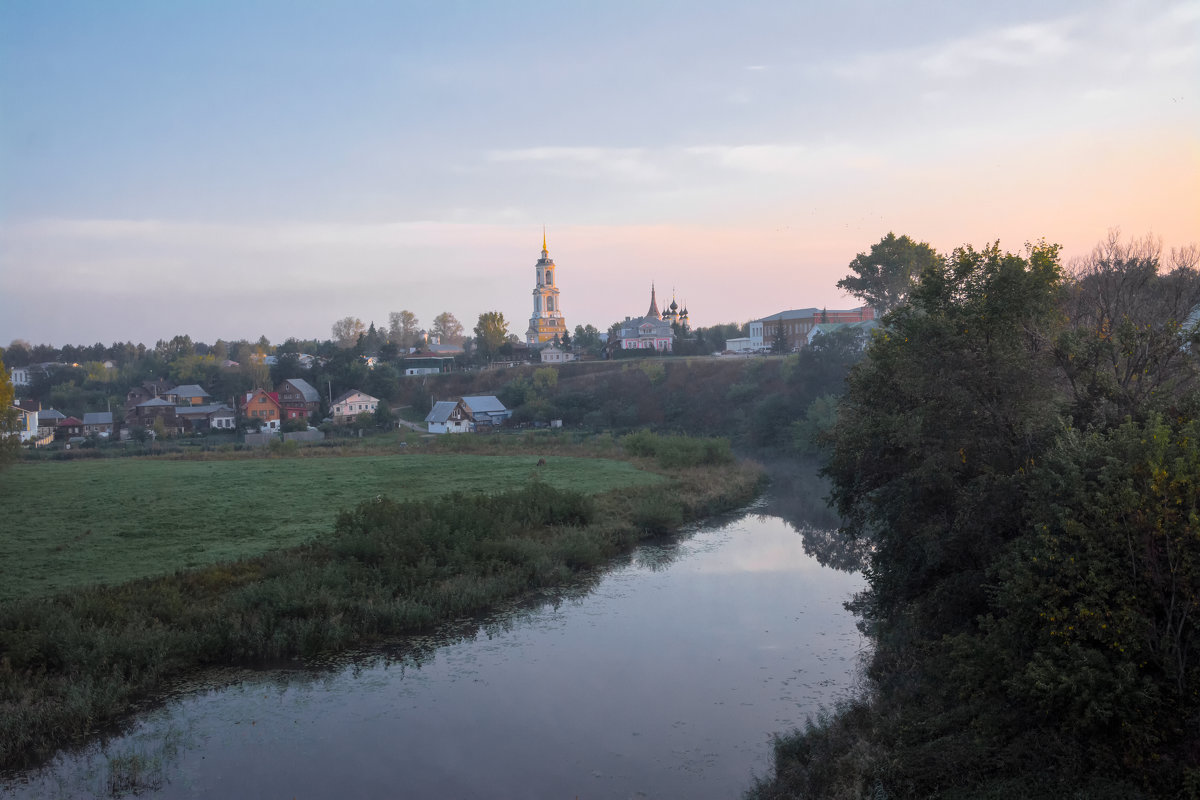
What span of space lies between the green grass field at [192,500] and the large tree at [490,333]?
52286 millimetres

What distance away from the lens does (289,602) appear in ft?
58.7

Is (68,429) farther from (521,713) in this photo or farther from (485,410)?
(521,713)

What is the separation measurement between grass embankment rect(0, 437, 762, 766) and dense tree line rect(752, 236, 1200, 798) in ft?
31.6

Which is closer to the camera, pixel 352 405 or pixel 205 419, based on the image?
pixel 205 419

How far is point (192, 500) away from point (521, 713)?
68.1 feet

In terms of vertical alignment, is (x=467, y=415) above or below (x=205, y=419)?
below

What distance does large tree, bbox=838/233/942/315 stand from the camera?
56.1m

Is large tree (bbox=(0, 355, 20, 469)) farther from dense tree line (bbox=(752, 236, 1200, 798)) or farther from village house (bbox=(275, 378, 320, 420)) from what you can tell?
dense tree line (bbox=(752, 236, 1200, 798))

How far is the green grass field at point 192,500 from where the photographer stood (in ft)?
68.1

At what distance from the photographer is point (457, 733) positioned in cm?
1344

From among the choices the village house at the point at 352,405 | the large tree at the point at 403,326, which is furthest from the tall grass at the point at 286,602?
the large tree at the point at 403,326

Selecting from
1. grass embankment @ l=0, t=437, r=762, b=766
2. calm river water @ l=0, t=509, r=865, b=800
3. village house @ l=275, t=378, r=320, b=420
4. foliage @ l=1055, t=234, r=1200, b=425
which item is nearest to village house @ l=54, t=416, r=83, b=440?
village house @ l=275, t=378, r=320, b=420

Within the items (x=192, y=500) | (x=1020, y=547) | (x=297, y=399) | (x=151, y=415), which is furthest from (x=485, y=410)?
(x=1020, y=547)

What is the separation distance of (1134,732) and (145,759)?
1325 cm
